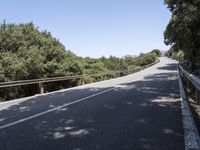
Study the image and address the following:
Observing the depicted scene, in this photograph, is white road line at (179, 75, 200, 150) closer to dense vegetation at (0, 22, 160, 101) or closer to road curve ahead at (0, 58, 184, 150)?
road curve ahead at (0, 58, 184, 150)

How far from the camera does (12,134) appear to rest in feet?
22.5

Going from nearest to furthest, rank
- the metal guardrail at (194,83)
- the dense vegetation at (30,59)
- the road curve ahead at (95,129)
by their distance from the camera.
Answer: the road curve ahead at (95,129) < the metal guardrail at (194,83) < the dense vegetation at (30,59)

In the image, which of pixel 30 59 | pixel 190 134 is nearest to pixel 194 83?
pixel 190 134

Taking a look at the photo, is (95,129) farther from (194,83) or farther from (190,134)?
(194,83)

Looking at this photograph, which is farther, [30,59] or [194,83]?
[30,59]

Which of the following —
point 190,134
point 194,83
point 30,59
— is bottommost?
point 190,134

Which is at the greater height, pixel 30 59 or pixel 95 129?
pixel 30 59

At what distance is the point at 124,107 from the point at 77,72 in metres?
26.5

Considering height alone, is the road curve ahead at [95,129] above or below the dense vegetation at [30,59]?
below

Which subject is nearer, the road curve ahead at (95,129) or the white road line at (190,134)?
the white road line at (190,134)

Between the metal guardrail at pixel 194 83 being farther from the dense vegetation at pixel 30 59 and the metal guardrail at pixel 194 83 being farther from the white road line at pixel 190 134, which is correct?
the dense vegetation at pixel 30 59

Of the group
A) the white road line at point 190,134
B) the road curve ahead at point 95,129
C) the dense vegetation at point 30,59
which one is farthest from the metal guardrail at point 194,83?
the dense vegetation at point 30,59

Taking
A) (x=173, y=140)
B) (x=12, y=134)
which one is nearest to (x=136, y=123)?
(x=173, y=140)

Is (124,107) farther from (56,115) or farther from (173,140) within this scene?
(173,140)
